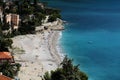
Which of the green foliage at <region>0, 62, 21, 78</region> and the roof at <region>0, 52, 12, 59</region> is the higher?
the roof at <region>0, 52, 12, 59</region>

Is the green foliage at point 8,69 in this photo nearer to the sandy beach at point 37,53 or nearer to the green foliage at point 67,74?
the sandy beach at point 37,53

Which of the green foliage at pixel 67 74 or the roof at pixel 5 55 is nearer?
the green foliage at pixel 67 74

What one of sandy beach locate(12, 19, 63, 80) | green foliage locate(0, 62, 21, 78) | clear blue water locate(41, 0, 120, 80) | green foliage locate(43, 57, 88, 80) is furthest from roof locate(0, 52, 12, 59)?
green foliage locate(43, 57, 88, 80)

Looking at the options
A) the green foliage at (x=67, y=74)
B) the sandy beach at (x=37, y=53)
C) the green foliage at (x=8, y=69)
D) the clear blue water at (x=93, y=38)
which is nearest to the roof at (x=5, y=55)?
the sandy beach at (x=37, y=53)

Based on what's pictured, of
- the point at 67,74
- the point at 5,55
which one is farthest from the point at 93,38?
the point at 67,74

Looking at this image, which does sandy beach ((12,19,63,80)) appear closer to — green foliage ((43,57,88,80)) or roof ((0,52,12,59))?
roof ((0,52,12,59))

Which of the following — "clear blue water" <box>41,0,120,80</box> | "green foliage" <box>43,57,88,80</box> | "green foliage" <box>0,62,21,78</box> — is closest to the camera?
"green foliage" <box>43,57,88,80</box>
